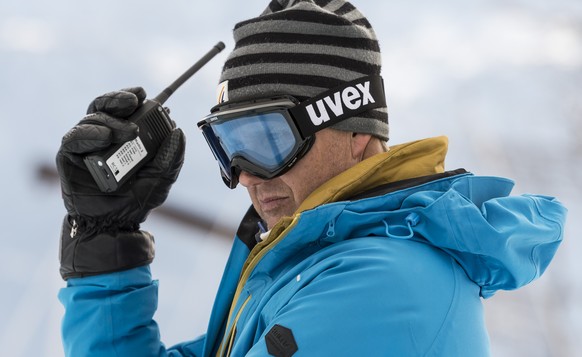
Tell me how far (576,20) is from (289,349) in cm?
543

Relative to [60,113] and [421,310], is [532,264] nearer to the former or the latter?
[421,310]

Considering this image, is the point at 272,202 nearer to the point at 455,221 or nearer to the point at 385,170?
the point at 385,170

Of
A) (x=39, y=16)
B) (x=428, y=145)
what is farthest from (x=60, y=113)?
(x=428, y=145)

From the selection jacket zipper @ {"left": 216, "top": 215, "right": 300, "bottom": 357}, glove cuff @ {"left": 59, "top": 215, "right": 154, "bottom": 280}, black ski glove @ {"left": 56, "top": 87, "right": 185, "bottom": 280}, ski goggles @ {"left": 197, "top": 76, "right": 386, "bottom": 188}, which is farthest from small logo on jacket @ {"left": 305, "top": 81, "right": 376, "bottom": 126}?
glove cuff @ {"left": 59, "top": 215, "right": 154, "bottom": 280}

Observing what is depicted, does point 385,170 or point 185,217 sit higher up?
point 385,170

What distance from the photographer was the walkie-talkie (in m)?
1.71

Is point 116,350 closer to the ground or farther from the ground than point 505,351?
farther from the ground

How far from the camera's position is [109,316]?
5.70ft

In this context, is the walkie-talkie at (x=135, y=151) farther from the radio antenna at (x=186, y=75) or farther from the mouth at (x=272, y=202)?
the mouth at (x=272, y=202)

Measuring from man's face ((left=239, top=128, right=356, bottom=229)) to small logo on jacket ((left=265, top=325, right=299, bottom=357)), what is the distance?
1.33 feet

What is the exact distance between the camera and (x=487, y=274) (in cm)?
133

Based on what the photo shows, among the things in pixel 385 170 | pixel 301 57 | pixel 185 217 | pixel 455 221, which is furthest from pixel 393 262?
pixel 185 217

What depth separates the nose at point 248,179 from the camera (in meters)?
1.60

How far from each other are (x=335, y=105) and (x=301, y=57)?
0.11 m
